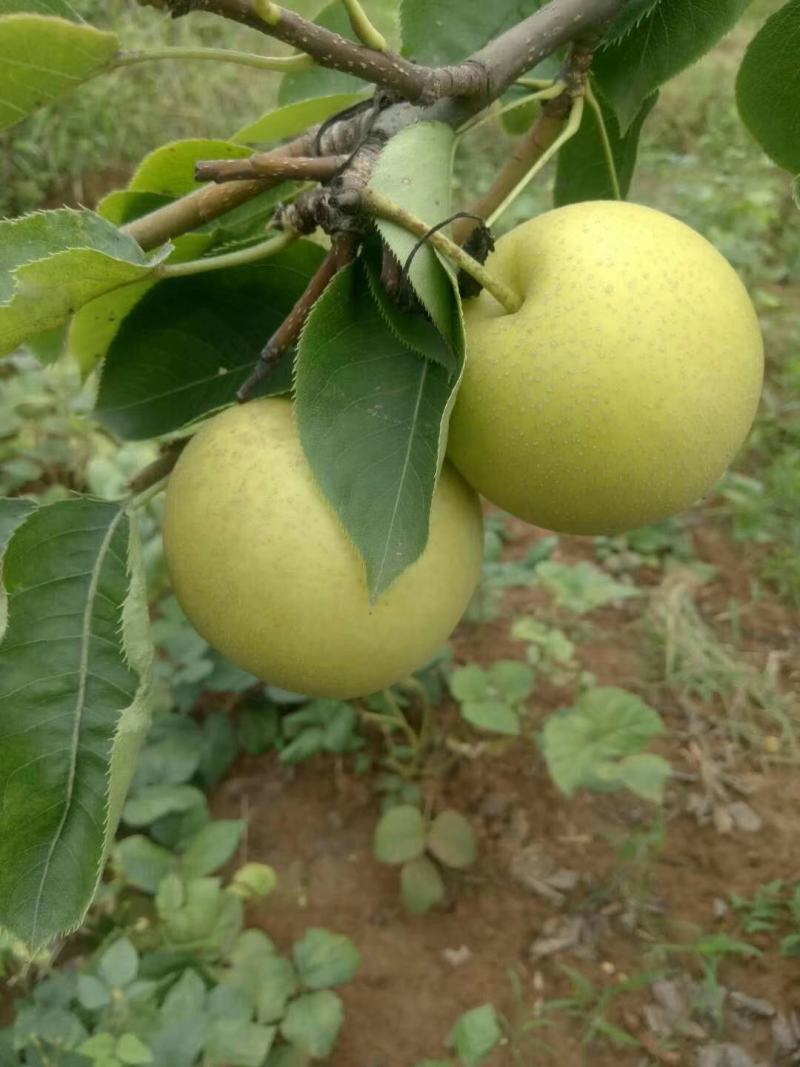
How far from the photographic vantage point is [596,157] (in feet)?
3.25

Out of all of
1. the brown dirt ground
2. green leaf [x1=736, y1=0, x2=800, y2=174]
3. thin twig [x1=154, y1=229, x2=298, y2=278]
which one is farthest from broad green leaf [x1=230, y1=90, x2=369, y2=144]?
the brown dirt ground

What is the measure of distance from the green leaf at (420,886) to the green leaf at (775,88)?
4.56 feet

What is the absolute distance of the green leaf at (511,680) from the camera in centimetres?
182

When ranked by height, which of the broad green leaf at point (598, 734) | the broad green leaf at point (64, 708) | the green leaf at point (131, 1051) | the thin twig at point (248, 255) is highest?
the thin twig at point (248, 255)

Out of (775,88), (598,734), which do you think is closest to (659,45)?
(775,88)

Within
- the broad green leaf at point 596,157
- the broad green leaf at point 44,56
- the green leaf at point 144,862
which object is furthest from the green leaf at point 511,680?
the broad green leaf at point 44,56

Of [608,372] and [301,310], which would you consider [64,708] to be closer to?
[301,310]

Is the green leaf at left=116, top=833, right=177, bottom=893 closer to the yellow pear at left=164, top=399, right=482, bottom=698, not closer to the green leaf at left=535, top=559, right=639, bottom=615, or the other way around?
the green leaf at left=535, top=559, right=639, bottom=615

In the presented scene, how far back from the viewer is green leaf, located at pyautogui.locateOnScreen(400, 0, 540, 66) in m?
0.86

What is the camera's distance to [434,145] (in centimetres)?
67

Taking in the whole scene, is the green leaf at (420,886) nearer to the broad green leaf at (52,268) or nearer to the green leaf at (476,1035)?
the green leaf at (476,1035)

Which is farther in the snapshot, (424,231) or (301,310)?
(301,310)

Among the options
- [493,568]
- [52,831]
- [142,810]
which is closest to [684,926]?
[493,568]

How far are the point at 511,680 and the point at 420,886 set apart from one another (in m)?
0.43
